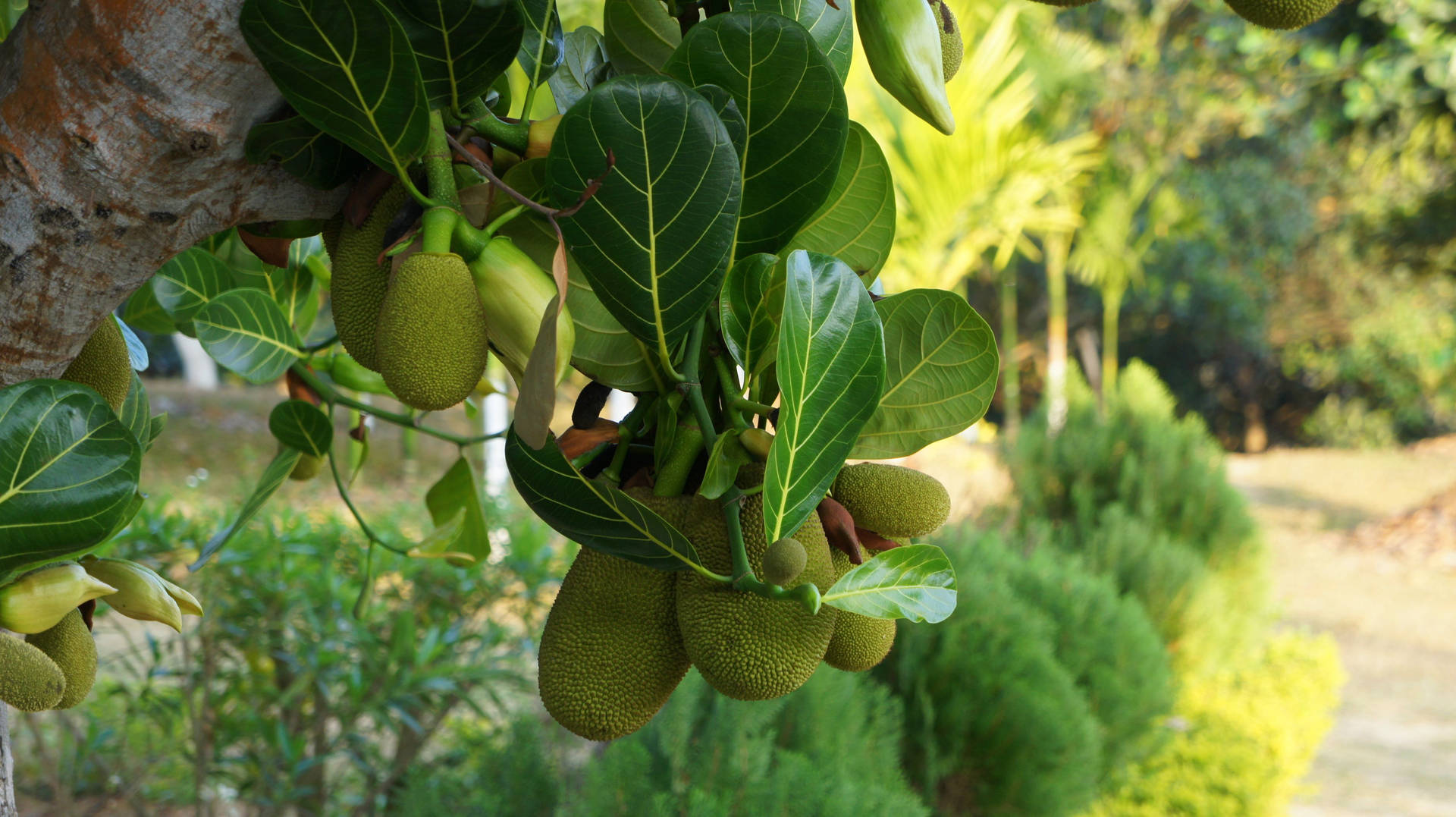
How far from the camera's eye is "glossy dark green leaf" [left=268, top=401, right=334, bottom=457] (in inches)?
20.9

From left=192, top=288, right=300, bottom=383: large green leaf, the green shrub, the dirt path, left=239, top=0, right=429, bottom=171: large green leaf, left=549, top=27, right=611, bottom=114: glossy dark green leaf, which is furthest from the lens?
the dirt path

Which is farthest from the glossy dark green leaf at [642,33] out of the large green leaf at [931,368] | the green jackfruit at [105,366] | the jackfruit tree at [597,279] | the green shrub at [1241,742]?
the green shrub at [1241,742]

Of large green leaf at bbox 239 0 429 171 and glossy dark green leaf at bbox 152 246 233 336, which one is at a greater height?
large green leaf at bbox 239 0 429 171

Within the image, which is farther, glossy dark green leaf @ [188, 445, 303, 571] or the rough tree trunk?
glossy dark green leaf @ [188, 445, 303, 571]

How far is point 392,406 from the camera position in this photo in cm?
572

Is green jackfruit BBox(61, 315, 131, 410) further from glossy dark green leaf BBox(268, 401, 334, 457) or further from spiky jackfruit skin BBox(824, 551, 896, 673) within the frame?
spiky jackfruit skin BBox(824, 551, 896, 673)

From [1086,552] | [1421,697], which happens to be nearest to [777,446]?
[1086,552]

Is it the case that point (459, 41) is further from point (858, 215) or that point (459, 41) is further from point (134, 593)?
point (134, 593)

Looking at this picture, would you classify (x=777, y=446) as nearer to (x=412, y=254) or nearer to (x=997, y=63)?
(x=412, y=254)

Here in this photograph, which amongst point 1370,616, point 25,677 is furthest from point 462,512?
point 1370,616

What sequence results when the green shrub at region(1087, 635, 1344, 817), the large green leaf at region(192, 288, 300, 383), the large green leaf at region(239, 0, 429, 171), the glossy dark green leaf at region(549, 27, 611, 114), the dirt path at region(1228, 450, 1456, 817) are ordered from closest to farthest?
the large green leaf at region(239, 0, 429, 171)
the glossy dark green leaf at region(549, 27, 611, 114)
the large green leaf at region(192, 288, 300, 383)
the green shrub at region(1087, 635, 1344, 817)
the dirt path at region(1228, 450, 1456, 817)

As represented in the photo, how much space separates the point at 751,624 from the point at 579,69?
196 millimetres

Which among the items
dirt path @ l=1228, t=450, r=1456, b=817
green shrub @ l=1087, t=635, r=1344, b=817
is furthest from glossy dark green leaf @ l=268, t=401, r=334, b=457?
dirt path @ l=1228, t=450, r=1456, b=817

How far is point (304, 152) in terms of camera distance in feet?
0.94
